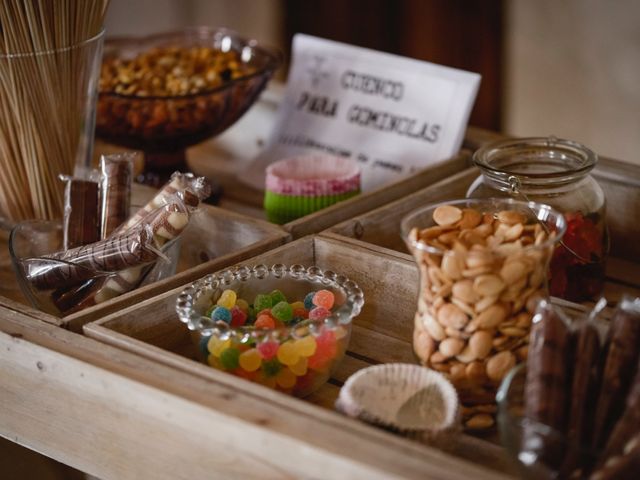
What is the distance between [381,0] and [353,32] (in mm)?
128

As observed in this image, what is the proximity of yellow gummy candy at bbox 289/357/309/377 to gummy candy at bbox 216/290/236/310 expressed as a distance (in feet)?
0.33

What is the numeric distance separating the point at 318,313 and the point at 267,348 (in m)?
0.07

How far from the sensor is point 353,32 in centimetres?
274

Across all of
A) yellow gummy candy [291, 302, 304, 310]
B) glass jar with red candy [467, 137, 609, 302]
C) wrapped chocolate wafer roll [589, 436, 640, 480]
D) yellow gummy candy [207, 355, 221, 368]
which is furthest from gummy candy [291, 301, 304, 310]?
wrapped chocolate wafer roll [589, 436, 640, 480]

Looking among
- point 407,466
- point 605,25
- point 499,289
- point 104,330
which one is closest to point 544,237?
point 499,289

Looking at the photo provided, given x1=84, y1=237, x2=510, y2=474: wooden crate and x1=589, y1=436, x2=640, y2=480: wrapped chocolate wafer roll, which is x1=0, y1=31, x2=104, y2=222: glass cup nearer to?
x1=84, y1=237, x2=510, y2=474: wooden crate

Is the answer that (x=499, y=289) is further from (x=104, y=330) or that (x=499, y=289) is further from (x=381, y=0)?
(x=381, y=0)

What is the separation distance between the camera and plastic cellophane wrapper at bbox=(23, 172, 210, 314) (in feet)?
3.14

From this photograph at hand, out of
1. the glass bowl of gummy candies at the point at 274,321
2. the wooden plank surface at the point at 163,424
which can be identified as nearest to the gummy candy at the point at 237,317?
the glass bowl of gummy candies at the point at 274,321

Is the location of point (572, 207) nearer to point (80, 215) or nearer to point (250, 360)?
point (250, 360)

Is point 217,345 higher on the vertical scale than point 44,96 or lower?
lower

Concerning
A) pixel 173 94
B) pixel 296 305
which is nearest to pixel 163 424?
pixel 296 305

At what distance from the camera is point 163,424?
78cm

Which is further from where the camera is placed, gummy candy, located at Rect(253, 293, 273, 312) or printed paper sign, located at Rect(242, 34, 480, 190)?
printed paper sign, located at Rect(242, 34, 480, 190)
